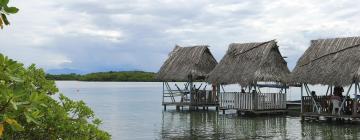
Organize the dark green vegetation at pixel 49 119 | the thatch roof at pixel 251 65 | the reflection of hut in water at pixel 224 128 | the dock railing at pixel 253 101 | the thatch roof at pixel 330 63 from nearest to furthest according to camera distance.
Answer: the dark green vegetation at pixel 49 119, the reflection of hut in water at pixel 224 128, the thatch roof at pixel 330 63, the thatch roof at pixel 251 65, the dock railing at pixel 253 101

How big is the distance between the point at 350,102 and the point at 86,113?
1666 centimetres

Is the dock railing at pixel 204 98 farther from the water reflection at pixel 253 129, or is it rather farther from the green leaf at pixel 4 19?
the green leaf at pixel 4 19

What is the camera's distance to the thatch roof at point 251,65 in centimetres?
2375

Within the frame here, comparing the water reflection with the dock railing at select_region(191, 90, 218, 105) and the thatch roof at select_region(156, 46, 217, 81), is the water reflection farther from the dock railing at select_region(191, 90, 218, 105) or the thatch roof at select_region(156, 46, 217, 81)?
the thatch roof at select_region(156, 46, 217, 81)

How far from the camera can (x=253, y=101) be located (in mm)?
24000

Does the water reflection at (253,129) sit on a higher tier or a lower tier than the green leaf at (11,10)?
lower

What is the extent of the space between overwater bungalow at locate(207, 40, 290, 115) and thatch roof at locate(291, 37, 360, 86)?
2157mm

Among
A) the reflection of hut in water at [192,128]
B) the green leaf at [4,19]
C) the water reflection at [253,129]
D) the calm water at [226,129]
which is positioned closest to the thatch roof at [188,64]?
the reflection of hut in water at [192,128]

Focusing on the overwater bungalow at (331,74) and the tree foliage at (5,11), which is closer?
the tree foliage at (5,11)

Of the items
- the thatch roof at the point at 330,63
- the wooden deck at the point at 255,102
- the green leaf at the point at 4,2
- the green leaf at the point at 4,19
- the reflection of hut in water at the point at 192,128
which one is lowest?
the reflection of hut in water at the point at 192,128

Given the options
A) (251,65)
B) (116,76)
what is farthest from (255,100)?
(116,76)

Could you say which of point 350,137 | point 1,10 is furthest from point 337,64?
point 1,10

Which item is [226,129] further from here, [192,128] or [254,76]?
[254,76]

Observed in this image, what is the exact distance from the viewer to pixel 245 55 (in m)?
25.5
